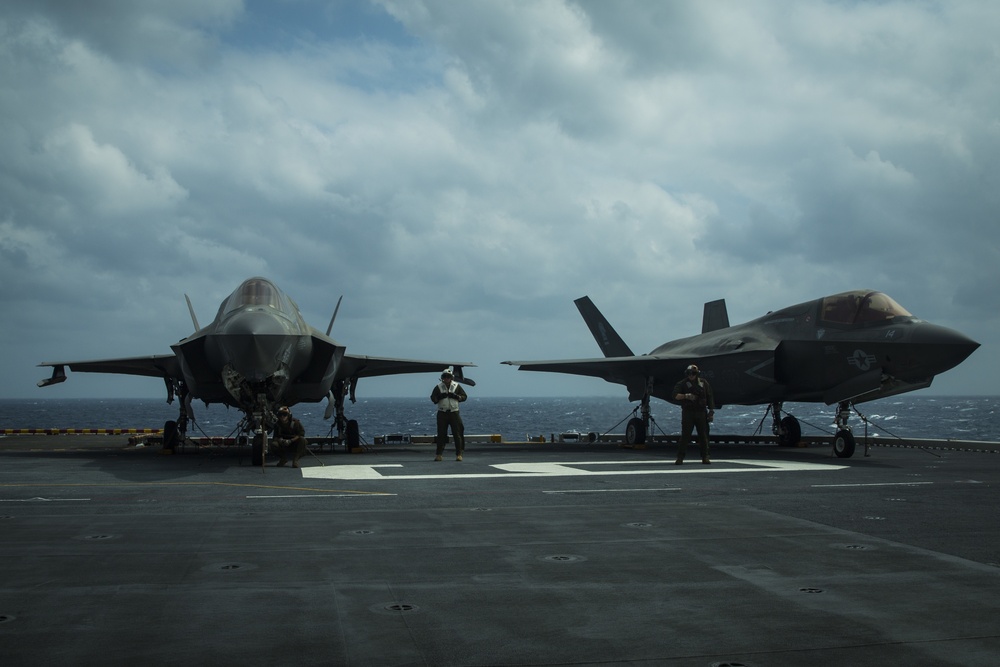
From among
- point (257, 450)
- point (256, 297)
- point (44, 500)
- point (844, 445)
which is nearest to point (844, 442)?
point (844, 445)

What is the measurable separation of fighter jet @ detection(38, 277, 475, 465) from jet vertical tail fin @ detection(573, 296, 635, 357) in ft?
33.3

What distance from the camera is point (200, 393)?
16922 mm

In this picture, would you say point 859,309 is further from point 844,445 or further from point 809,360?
point 844,445

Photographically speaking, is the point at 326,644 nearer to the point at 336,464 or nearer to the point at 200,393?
the point at 336,464

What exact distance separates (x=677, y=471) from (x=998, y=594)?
339 inches

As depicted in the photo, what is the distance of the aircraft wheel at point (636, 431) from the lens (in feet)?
73.3

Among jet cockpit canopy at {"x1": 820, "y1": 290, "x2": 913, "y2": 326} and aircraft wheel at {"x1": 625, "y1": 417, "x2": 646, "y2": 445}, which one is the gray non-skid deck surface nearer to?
jet cockpit canopy at {"x1": 820, "y1": 290, "x2": 913, "y2": 326}

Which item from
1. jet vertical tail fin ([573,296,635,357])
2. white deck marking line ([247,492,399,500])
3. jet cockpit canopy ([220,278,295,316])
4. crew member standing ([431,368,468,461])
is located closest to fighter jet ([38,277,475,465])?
jet cockpit canopy ([220,278,295,316])

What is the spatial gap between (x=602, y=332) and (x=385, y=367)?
31.5ft

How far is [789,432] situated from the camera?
21.9m

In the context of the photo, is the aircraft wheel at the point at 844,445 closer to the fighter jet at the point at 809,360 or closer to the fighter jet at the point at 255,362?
the fighter jet at the point at 809,360

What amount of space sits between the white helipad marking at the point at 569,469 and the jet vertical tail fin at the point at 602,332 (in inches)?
501

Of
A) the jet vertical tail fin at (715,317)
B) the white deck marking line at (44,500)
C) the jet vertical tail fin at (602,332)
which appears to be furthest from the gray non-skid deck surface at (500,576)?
the jet vertical tail fin at (602,332)

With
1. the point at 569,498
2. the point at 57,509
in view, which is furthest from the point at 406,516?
the point at 57,509
